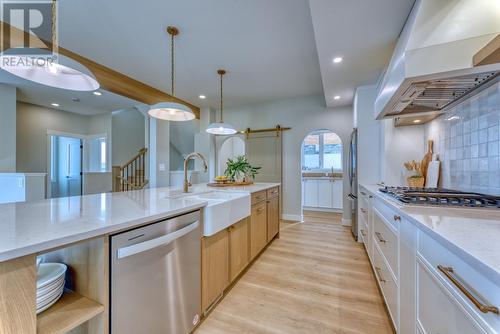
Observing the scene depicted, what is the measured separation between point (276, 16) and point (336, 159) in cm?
405

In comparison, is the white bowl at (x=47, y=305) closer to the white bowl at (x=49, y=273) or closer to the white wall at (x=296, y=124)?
the white bowl at (x=49, y=273)

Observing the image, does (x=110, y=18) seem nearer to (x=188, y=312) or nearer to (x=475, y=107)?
(x=188, y=312)

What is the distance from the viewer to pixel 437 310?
792mm

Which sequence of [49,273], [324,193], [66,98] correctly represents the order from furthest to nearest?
[324,193] < [66,98] < [49,273]

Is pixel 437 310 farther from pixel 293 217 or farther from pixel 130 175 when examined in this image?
pixel 130 175

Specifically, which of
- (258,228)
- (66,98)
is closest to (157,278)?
(258,228)

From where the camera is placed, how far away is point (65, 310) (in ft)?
2.61

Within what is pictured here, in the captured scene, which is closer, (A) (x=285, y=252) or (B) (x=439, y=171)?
(B) (x=439, y=171)

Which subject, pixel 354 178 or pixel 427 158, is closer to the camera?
pixel 427 158

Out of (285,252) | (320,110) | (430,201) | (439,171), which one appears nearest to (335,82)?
(320,110)

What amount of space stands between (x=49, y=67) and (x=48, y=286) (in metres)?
1.17

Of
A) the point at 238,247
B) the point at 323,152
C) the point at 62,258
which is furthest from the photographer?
the point at 323,152

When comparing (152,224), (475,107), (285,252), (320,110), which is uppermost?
(320,110)

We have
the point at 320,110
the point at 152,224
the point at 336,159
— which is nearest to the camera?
the point at 152,224
